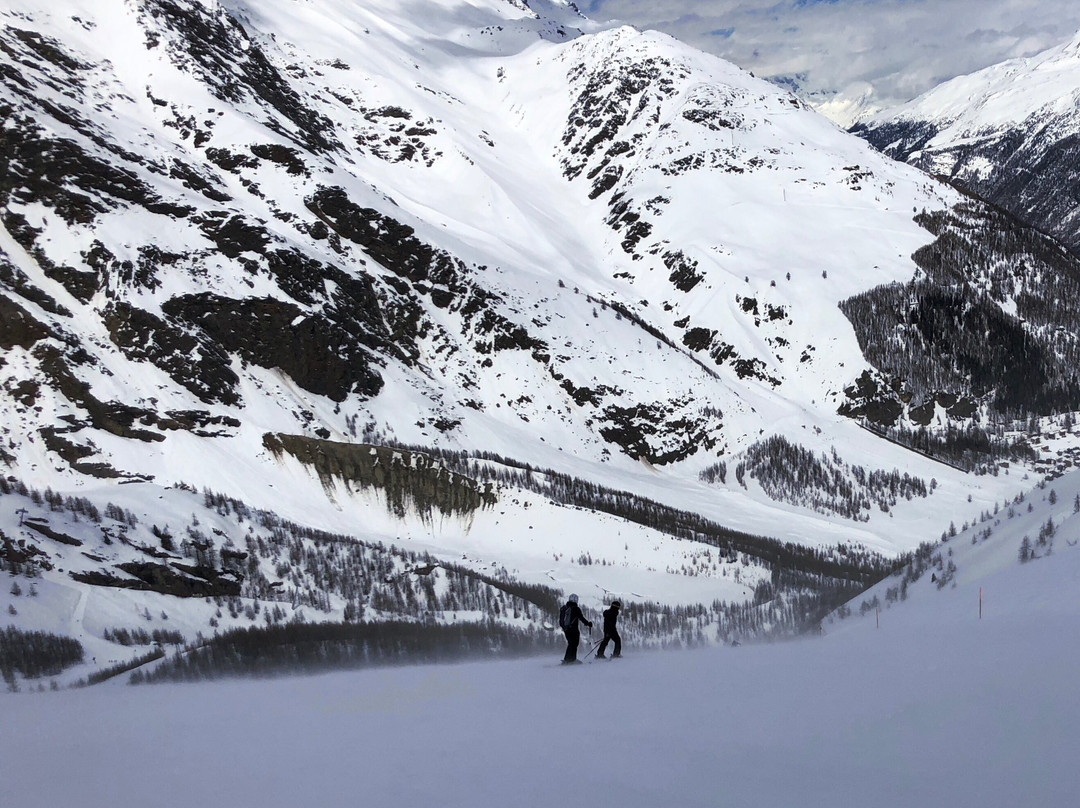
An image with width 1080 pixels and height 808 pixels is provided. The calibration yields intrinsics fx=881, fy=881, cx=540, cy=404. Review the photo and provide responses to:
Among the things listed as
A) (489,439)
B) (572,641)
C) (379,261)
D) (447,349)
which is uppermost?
(379,261)

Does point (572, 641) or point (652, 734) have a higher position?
point (572, 641)

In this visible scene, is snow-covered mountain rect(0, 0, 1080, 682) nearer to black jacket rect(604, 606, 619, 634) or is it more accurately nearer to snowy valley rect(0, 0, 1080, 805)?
snowy valley rect(0, 0, 1080, 805)

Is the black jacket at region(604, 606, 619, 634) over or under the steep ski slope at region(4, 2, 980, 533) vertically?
under

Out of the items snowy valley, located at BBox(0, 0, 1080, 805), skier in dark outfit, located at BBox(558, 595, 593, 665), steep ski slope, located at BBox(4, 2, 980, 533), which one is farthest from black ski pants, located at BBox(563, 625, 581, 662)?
steep ski slope, located at BBox(4, 2, 980, 533)

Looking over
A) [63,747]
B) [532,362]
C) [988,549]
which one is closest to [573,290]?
[532,362]

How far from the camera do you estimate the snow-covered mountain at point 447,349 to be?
85062 millimetres

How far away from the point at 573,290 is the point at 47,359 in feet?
255

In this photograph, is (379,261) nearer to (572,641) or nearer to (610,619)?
(610,619)

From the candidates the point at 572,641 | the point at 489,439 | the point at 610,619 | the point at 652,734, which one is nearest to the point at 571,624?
the point at 572,641

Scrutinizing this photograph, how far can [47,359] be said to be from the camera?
317ft

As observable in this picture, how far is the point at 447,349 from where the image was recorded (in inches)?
5113

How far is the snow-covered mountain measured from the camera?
279 ft

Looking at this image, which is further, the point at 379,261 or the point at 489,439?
the point at 379,261

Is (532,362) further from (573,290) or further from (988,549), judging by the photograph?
(988,549)
